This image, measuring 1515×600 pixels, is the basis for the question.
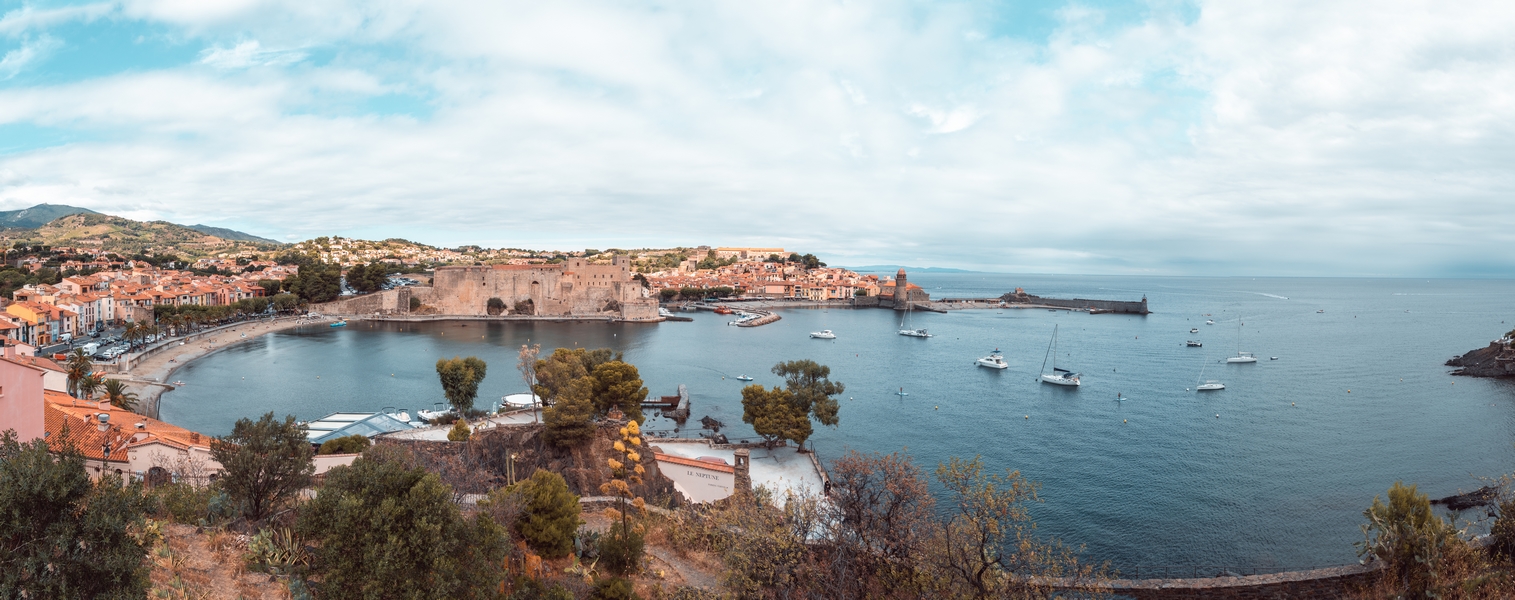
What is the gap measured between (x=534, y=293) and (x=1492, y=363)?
171ft

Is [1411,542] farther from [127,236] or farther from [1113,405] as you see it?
[127,236]

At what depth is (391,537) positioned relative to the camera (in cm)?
493

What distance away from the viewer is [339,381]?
25.9 meters

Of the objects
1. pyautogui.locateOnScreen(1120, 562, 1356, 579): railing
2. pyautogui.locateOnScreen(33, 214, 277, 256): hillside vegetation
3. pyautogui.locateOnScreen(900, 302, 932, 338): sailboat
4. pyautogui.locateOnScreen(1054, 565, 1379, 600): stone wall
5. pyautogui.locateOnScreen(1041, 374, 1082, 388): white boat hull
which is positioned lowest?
pyautogui.locateOnScreen(1120, 562, 1356, 579): railing

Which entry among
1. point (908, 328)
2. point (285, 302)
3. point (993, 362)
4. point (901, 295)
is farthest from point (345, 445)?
point (901, 295)

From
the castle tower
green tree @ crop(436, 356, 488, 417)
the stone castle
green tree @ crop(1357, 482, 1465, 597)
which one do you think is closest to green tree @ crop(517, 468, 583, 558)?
green tree @ crop(1357, 482, 1465, 597)

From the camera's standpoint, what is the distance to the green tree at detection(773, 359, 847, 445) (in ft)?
56.5

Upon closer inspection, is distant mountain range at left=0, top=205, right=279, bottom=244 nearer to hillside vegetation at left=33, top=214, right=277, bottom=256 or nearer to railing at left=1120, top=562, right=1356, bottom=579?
hillside vegetation at left=33, top=214, right=277, bottom=256

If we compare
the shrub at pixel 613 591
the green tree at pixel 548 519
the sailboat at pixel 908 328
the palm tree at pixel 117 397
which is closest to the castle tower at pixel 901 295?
the sailboat at pixel 908 328

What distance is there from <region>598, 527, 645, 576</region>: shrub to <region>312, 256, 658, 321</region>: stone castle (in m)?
44.4

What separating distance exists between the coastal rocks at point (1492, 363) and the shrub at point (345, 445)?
130 ft

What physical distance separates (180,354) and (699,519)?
1185 inches

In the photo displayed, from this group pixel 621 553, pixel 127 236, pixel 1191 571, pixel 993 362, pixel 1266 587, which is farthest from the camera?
pixel 127 236

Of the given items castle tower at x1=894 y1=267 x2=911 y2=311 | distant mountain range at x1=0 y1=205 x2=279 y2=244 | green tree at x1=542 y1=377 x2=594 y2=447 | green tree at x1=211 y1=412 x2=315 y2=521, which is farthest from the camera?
distant mountain range at x1=0 y1=205 x2=279 y2=244
